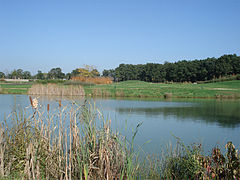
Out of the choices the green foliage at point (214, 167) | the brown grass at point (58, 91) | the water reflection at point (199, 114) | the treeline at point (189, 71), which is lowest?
the water reflection at point (199, 114)

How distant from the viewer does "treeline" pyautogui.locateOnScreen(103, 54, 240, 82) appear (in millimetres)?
51906

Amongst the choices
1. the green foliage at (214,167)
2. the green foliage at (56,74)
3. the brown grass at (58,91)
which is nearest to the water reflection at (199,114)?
the green foliage at (214,167)

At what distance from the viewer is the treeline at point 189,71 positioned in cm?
5191

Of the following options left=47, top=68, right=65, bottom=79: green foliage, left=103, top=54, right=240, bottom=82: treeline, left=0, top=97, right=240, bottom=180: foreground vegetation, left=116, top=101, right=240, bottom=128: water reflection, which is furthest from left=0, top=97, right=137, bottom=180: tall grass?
left=47, top=68, right=65, bottom=79: green foliage

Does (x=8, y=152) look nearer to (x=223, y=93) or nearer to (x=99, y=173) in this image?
(x=99, y=173)

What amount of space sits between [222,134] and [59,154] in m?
7.25

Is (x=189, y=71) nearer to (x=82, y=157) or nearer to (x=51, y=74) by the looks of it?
(x=51, y=74)

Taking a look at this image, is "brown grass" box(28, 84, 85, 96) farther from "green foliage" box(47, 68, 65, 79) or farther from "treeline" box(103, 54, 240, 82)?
"green foliage" box(47, 68, 65, 79)

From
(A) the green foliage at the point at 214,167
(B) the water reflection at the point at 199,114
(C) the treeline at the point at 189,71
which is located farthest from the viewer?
(C) the treeline at the point at 189,71

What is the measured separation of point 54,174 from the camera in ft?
12.9

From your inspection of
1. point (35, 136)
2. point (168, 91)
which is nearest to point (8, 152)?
point (35, 136)

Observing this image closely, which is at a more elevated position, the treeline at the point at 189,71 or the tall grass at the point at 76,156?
the treeline at the point at 189,71

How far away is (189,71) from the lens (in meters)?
56.8

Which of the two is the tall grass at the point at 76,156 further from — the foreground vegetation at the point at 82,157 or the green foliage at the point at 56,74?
the green foliage at the point at 56,74
